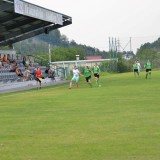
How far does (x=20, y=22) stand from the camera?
44.1 m

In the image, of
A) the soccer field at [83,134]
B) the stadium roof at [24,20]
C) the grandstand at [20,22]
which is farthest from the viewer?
the grandstand at [20,22]

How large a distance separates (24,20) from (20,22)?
62 cm

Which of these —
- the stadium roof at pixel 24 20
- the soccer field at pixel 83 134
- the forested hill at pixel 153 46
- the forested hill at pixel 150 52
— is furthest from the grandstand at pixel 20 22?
the forested hill at pixel 153 46

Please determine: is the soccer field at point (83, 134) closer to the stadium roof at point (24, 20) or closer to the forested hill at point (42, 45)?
the stadium roof at point (24, 20)

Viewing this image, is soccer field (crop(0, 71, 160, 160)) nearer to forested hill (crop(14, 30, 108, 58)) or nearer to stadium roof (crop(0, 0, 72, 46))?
stadium roof (crop(0, 0, 72, 46))

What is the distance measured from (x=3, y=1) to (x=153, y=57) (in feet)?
154

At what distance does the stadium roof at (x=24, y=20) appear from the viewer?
117 ft

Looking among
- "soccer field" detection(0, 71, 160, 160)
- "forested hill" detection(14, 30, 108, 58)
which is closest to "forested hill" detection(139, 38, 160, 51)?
"forested hill" detection(14, 30, 108, 58)

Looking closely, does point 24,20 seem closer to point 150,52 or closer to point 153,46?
point 150,52

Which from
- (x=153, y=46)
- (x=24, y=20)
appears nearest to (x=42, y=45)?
(x=153, y=46)

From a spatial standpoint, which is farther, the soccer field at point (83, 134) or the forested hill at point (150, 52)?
the forested hill at point (150, 52)

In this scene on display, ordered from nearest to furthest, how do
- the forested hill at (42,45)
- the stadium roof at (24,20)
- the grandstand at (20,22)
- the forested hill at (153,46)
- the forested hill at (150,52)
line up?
1. the stadium roof at (24,20)
2. the grandstand at (20,22)
3. the forested hill at (150,52)
4. the forested hill at (153,46)
5. the forested hill at (42,45)

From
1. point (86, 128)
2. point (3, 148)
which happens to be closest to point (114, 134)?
point (86, 128)

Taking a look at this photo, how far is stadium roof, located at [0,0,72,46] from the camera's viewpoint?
117 ft
